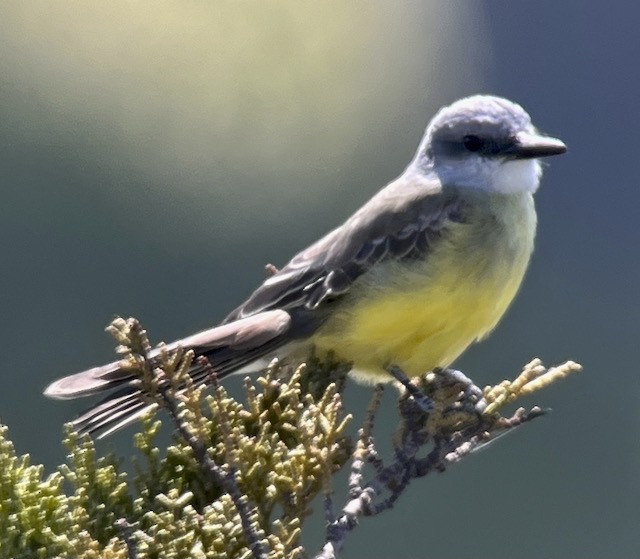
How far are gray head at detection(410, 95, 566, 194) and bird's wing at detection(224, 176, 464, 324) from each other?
4.1 inches

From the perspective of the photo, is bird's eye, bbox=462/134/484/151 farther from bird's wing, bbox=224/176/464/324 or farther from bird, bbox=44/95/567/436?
bird's wing, bbox=224/176/464/324

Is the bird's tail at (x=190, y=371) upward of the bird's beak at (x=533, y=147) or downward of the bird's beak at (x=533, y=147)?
downward

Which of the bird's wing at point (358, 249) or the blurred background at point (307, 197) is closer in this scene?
the bird's wing at point (358, 249)

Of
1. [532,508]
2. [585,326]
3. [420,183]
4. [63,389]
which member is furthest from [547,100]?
[63,389]

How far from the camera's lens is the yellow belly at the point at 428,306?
10.1ft

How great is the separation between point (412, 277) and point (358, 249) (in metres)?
0.16

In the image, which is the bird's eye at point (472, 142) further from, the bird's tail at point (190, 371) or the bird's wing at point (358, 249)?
the bird's tail at point (190, 371)

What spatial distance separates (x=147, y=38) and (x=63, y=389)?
30.6 ft

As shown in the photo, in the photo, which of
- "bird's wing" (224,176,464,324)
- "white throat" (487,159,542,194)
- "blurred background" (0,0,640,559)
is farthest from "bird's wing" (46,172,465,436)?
"blurred background" (0,0,640,559)

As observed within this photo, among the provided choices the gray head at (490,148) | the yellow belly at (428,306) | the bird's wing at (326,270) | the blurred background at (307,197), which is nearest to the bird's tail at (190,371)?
the bird's wing at (326,270)

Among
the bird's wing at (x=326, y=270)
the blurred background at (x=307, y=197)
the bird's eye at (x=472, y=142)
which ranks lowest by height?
the bird's wing at (x=326, y=270)

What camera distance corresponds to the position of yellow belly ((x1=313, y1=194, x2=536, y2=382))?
306cm

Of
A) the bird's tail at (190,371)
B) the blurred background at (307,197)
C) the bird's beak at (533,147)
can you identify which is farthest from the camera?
the blurred background at (307,197)

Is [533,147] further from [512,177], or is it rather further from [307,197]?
[307,197]
